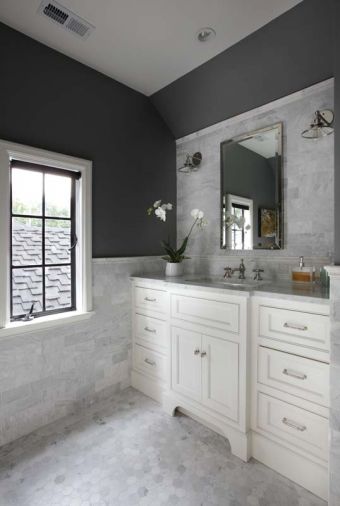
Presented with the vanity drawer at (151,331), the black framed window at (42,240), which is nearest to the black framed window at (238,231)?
the vanity drawer at (151,331)

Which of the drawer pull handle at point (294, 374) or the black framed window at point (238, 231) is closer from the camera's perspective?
the drawer pull handle at point (294, 374)

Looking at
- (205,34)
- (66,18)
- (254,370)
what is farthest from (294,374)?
(66,18)

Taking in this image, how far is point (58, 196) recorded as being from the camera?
6.64 feet

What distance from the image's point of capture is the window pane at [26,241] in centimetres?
183

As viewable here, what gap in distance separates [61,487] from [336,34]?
262cm

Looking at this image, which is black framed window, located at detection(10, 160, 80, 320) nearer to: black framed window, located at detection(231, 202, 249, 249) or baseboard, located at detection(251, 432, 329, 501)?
black framed window, located at detection(231, 202, 249, 249)

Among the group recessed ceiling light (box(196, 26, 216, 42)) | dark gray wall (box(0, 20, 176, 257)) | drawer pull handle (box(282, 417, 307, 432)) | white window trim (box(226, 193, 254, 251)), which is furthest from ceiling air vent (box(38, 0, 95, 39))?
drawer pull handle (box(282, 417, 307, 432))

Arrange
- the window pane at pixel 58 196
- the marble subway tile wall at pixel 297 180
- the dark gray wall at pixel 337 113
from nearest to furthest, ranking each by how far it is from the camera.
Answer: the dark gray wall at pixel 337 113
the marble subway tile wall at pixel 297 180
the window pane at pixel 58 196

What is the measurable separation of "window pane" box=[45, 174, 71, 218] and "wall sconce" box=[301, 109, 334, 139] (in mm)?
1725

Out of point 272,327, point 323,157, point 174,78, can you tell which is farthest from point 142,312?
point 174,78

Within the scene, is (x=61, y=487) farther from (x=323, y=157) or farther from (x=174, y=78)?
(x=174, y=78)

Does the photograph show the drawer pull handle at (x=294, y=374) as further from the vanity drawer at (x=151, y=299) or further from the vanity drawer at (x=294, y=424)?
the vanity drawer at (x=151, y=299)

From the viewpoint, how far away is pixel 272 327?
4.95 ft

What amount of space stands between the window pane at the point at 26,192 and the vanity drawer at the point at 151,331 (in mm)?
1176
